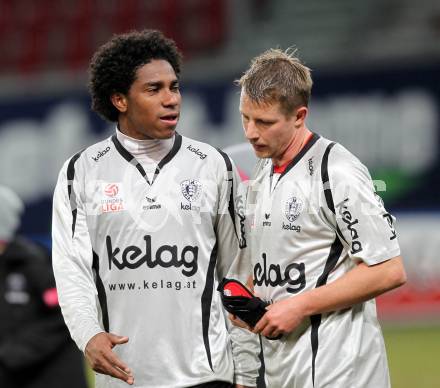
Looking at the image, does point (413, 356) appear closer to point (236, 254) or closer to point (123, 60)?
point (236, 254)

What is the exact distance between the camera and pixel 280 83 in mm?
4020

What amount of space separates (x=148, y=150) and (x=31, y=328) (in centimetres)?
161

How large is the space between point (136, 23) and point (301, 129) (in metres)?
12.3

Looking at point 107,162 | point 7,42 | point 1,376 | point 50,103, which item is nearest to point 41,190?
point 50,103

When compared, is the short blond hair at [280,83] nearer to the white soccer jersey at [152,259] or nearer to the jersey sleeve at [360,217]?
the jersey sleeve at [360,217]

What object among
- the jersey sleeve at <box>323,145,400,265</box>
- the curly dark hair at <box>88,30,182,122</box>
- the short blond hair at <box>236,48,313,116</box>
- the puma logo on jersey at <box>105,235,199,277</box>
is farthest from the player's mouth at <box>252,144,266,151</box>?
the curly dark hair at <box>88,30,182,122</box>

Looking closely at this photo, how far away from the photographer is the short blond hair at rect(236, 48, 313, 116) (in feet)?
13.1

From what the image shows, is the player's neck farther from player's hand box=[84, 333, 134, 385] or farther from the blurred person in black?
the blurred person in black

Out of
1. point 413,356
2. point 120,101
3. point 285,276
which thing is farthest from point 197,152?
point 413,356

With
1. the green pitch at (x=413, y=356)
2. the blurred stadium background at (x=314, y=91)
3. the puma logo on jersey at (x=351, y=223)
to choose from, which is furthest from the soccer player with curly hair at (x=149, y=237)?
the blurred stadium background at (x=314, y=91)

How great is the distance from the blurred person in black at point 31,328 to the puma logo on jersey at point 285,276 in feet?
5.94

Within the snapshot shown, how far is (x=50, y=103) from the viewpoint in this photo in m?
14.5

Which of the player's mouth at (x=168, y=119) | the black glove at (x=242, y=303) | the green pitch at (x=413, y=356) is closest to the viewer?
the black glove at (x=242, y=303)

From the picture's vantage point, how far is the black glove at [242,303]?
13.1 feet
